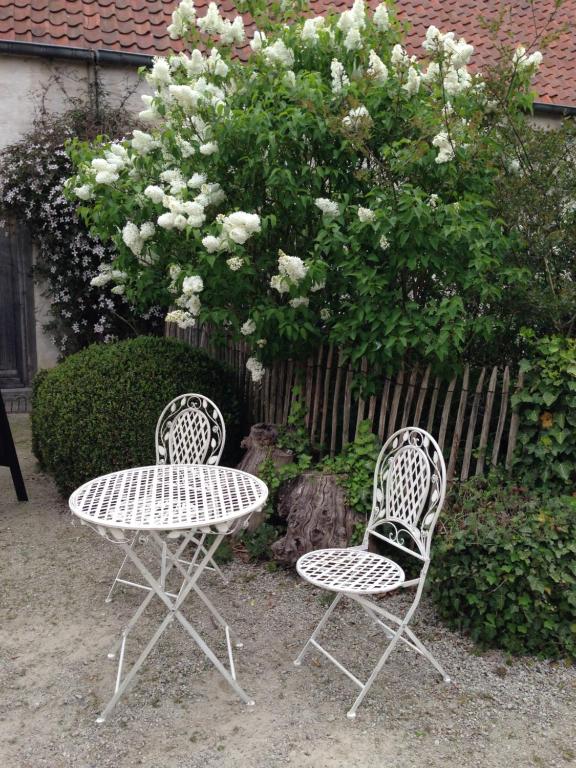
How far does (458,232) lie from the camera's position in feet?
11.3

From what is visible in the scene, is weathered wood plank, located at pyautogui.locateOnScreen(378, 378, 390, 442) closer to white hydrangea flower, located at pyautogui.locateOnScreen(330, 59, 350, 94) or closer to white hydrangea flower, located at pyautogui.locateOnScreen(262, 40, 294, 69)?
white hydrangea flower, located at pyautogui.locateOnScreen(330, 59, 350, 94)

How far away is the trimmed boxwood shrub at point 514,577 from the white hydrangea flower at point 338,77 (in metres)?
2.36

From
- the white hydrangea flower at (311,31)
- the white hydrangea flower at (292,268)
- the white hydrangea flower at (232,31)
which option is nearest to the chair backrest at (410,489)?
the white hydrangea flower at (292,268)

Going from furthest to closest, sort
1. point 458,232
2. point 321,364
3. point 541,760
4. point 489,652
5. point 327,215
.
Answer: point 321,364 → point 327,215 → point 458,232 → point 489,652 → point 541,760

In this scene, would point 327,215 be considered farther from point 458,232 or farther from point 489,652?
point 489,652

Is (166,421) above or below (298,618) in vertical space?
above

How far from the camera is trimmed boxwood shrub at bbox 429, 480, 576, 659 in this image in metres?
3.05

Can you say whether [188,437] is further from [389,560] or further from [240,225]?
[389,560]

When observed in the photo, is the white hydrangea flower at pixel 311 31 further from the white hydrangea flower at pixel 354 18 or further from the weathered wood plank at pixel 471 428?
the weathered wood plank at pixel 471 428

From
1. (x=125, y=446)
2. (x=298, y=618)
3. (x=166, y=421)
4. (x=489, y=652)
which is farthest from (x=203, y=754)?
(x=125, y=446)

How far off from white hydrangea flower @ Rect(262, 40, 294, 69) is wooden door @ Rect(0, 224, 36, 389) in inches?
192

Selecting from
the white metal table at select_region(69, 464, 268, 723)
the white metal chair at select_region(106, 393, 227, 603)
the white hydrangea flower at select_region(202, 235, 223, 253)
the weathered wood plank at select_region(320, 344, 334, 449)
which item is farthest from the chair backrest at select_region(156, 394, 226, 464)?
the white hydrangea flower at select_region(202, 235, 223, 253)

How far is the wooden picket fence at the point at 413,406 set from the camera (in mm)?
3646

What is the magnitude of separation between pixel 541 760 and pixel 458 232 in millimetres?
2274
